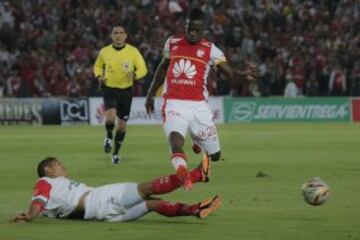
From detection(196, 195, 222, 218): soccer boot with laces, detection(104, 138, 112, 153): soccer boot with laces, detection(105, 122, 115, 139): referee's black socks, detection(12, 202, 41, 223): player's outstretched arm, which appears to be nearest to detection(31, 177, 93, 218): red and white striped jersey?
detection(12, 202, 41, 223): player's outstretched arm

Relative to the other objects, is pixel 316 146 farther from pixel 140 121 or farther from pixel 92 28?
pixel 92 28

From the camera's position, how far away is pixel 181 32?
37.6m

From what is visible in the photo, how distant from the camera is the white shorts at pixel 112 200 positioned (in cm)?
1059

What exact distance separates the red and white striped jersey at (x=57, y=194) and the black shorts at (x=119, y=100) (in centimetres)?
902

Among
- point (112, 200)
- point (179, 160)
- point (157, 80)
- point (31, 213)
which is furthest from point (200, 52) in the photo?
point (31, 213)

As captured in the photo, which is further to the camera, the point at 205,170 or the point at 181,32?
the point at 181,32

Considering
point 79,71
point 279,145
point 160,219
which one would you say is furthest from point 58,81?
point 160,219

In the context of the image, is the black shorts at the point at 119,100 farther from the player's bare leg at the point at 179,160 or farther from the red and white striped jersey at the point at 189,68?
the player's bare leg at the point at 179,160

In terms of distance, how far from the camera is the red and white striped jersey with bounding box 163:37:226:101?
42.0 feet

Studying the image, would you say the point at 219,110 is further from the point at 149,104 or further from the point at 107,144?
the point at 149,104

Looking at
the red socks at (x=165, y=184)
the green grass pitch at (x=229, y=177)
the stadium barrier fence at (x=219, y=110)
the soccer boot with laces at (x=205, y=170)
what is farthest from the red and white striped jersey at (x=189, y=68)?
the stadium barrier fence at (x=219, y=110)

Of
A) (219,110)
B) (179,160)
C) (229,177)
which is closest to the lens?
(179,160)

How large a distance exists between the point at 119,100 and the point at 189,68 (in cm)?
715

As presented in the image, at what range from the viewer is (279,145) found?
78.9 feet
